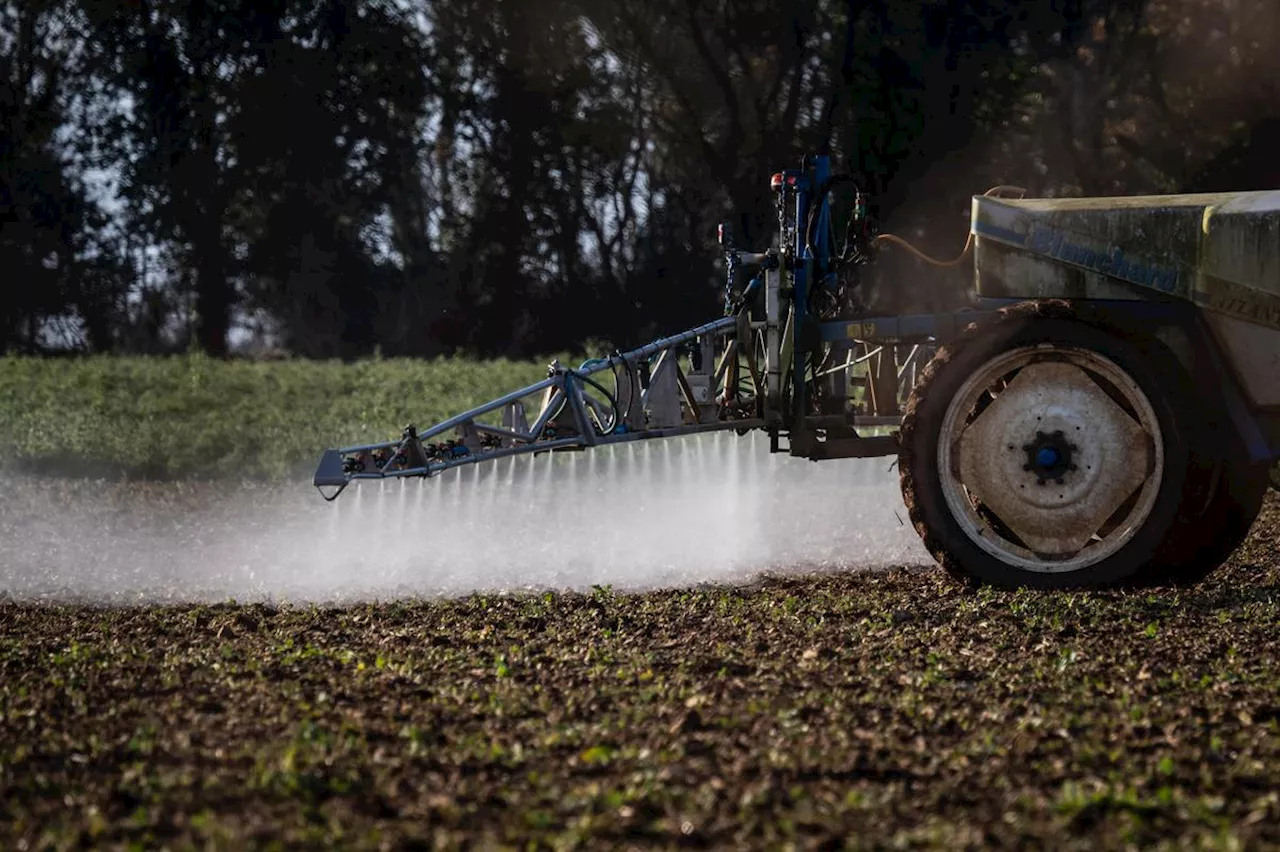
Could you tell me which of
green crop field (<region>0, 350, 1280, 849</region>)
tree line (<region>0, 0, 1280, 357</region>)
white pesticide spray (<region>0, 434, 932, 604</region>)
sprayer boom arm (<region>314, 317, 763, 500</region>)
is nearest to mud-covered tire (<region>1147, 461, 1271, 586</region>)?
green crop field (<region>0, 350, 1280, 849</region>)

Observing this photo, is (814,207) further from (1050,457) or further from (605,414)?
(1050,457)

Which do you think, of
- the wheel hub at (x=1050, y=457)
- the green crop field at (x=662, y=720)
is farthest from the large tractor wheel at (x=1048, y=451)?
the green crop field at (x=662, y=720)

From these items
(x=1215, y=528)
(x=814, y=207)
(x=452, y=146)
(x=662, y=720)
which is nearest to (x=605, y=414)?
(x=814, y=207)

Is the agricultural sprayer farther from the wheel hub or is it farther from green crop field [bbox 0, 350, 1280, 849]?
green crop field [bbox 0, 350, 1280, 849]

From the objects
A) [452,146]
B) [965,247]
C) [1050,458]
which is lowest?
[1050,458]

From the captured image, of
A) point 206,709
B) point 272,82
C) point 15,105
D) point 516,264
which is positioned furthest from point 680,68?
point 206,709

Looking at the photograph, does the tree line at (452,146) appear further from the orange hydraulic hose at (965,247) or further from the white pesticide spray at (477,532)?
the orange hydraulic hose at (965,247)

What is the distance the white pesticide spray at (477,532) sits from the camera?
448 inches

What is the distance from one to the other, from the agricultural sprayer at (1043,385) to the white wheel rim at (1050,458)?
0.01 m

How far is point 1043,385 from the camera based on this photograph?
934 cm

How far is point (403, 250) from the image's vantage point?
40031mm

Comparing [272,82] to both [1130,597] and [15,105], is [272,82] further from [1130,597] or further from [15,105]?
[1130,597]

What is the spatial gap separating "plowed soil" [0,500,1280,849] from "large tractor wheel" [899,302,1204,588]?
13.0 inches

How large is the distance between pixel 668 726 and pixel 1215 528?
401cm
